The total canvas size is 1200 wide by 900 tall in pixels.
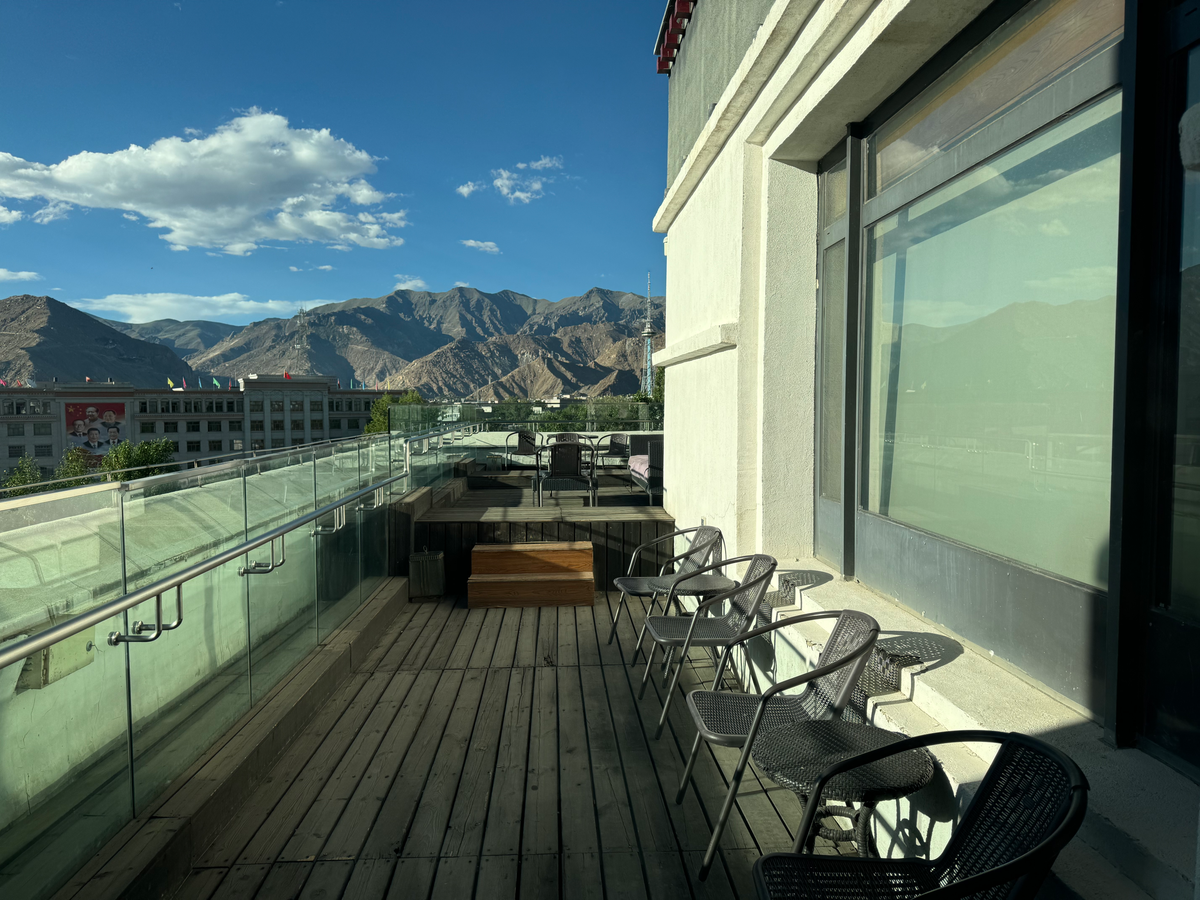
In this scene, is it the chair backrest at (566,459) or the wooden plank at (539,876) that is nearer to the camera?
the wooden plank at (539,876)

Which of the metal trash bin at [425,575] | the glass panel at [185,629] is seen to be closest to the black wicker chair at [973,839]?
the glass panel at [185,629]

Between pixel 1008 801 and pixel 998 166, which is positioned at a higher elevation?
pixel 998 166

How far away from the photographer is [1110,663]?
1.82 meters

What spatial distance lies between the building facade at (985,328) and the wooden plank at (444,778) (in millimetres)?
1839

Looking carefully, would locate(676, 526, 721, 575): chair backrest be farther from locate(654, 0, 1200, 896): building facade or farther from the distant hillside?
the distant hillside

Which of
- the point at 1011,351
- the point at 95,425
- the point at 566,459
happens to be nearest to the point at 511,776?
the point at 1011,351

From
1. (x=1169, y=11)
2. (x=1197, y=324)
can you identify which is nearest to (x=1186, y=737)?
(x=1197, y=324)

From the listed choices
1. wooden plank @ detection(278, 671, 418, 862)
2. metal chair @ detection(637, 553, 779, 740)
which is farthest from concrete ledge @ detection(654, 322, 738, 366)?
wooden plank @ detection(278, 671, 418, 862)

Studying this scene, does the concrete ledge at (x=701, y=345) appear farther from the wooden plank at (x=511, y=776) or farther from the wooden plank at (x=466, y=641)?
the wooden plank at (x=466, y=641)

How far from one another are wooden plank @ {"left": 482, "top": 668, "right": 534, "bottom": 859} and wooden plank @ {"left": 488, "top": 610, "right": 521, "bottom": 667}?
1.32 feet

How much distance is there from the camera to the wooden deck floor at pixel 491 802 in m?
2.21

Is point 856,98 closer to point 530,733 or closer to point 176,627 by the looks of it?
point 530,733

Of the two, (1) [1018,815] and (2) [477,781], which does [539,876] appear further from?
(1) [1018,815]

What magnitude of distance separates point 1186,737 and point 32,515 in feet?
9.64
